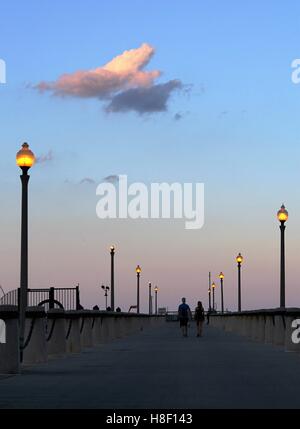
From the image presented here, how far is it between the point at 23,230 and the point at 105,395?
10.2 m

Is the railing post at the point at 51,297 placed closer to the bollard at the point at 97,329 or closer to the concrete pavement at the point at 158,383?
the bollard at the point at 97,329

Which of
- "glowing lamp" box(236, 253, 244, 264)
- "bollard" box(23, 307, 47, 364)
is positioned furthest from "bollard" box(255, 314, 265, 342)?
"glowing lamp" box(236, 253, 244, 264)

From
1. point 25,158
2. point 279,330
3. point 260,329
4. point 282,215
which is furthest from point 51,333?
point 260,329

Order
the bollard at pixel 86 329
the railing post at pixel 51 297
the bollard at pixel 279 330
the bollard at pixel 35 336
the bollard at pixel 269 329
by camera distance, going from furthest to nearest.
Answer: the railing post at pixel 51 297 → the bollard at pixel 269 329 → the bollard at pixel 279 330 → the bollard at pixel 86 329 → the bollard at pixel 35 336

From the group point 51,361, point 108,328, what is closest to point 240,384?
point 51,361

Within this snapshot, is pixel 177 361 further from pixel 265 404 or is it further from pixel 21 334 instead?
pixel 265 404

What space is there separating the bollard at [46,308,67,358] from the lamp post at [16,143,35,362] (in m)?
2.16

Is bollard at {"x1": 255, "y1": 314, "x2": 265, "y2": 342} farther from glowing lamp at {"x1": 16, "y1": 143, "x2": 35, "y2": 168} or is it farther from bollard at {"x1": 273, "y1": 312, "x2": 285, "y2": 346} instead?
glowing lamp at {"x1": 16, "y1": 143, "x2": 35, "y2": 168}

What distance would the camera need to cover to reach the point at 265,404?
1370 cm

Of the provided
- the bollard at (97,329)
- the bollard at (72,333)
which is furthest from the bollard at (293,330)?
the bollard at (97,329)

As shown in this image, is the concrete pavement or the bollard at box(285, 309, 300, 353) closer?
the concrete pavement

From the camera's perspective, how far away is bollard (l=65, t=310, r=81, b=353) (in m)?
29.0

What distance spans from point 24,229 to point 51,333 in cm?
327

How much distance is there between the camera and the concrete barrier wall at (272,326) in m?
29.2
